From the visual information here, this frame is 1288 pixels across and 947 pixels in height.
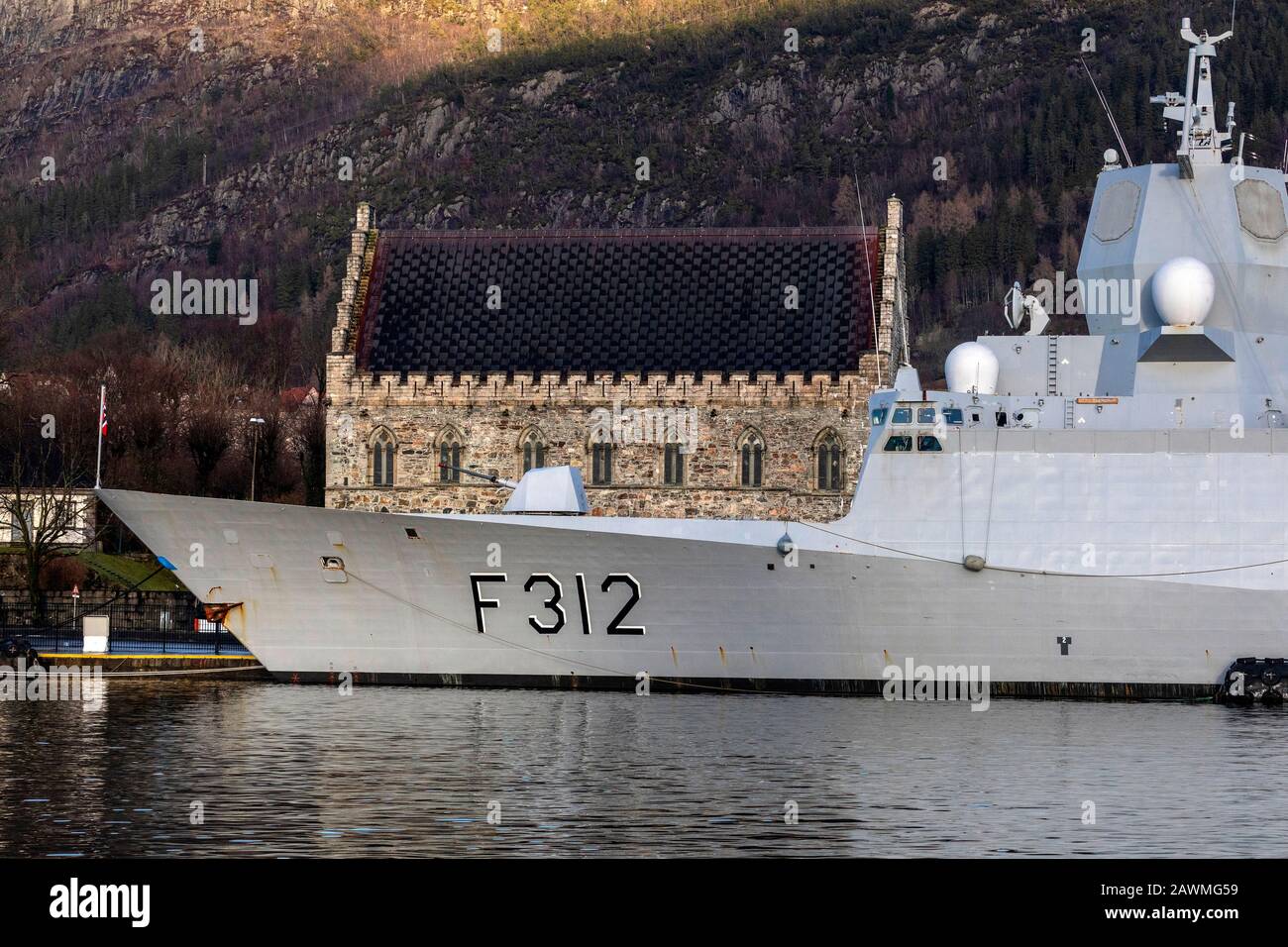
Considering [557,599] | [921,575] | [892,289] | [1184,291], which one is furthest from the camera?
[892,289]

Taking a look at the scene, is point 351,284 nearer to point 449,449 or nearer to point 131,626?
point 449,449

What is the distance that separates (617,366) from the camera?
54656 millimetres

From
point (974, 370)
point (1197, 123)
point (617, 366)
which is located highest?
point (1197, 123)

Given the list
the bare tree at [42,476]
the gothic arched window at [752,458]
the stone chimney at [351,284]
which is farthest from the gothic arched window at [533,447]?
the bare tree at [42,476]

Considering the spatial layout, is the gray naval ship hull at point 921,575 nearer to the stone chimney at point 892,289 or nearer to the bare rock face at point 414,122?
the stone chimney at point 892,289

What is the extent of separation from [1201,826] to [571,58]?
166646 mm

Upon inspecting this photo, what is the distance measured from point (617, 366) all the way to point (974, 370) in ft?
66.6

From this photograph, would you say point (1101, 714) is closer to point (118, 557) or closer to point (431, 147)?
point (118, 557)

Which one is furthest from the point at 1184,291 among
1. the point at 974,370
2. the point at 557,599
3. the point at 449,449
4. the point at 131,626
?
the point at 131,626

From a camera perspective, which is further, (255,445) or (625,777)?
(255,445)

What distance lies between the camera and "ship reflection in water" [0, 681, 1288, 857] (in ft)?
66.3

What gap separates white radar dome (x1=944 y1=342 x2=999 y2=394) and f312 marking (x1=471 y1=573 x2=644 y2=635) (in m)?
7.32
